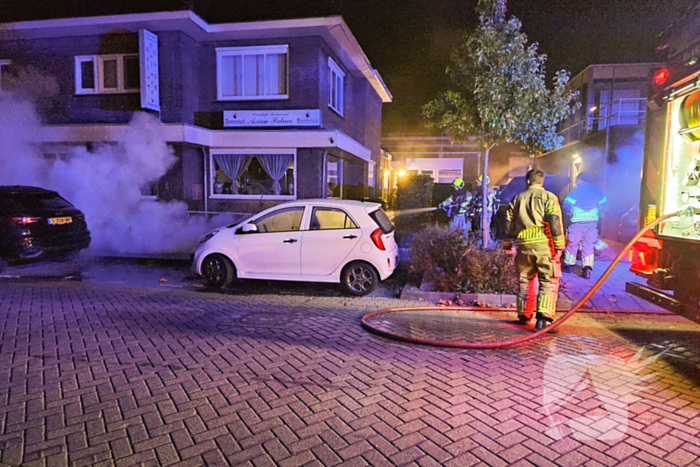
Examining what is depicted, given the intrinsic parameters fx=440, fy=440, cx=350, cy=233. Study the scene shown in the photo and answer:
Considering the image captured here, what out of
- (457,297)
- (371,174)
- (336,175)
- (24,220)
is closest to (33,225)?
(24,220)

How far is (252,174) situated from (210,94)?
3.02 meters

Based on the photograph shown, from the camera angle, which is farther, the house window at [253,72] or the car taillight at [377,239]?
the house window at [253,72]

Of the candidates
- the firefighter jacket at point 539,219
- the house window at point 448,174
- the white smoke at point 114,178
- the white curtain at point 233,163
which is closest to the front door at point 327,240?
the firefighter jacket at point 539,219

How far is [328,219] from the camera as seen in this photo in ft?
24.9

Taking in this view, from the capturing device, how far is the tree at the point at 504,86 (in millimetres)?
8406

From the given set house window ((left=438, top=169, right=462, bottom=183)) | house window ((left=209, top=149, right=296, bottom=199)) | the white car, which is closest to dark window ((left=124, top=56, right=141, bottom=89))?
house window ((left=209, top=149, right=296, bottom=199))

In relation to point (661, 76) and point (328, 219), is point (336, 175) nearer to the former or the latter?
point (328, 219)

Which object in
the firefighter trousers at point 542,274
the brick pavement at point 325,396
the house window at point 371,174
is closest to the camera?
the brick pavement at point 325,396

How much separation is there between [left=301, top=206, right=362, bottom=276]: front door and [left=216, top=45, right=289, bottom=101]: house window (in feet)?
27.3

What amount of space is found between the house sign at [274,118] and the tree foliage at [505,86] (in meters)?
6.10

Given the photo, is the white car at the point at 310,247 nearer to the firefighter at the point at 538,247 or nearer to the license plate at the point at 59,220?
the firefighter at the point at 538,247

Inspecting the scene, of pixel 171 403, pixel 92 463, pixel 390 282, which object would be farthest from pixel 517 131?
pixel 92 463

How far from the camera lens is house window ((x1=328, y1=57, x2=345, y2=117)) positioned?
15.9 metres

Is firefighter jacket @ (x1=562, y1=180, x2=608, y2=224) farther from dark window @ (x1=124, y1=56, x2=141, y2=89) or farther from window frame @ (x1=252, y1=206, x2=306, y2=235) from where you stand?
dark window @ (x1=124, y1=56, x2=141, y2=89)
